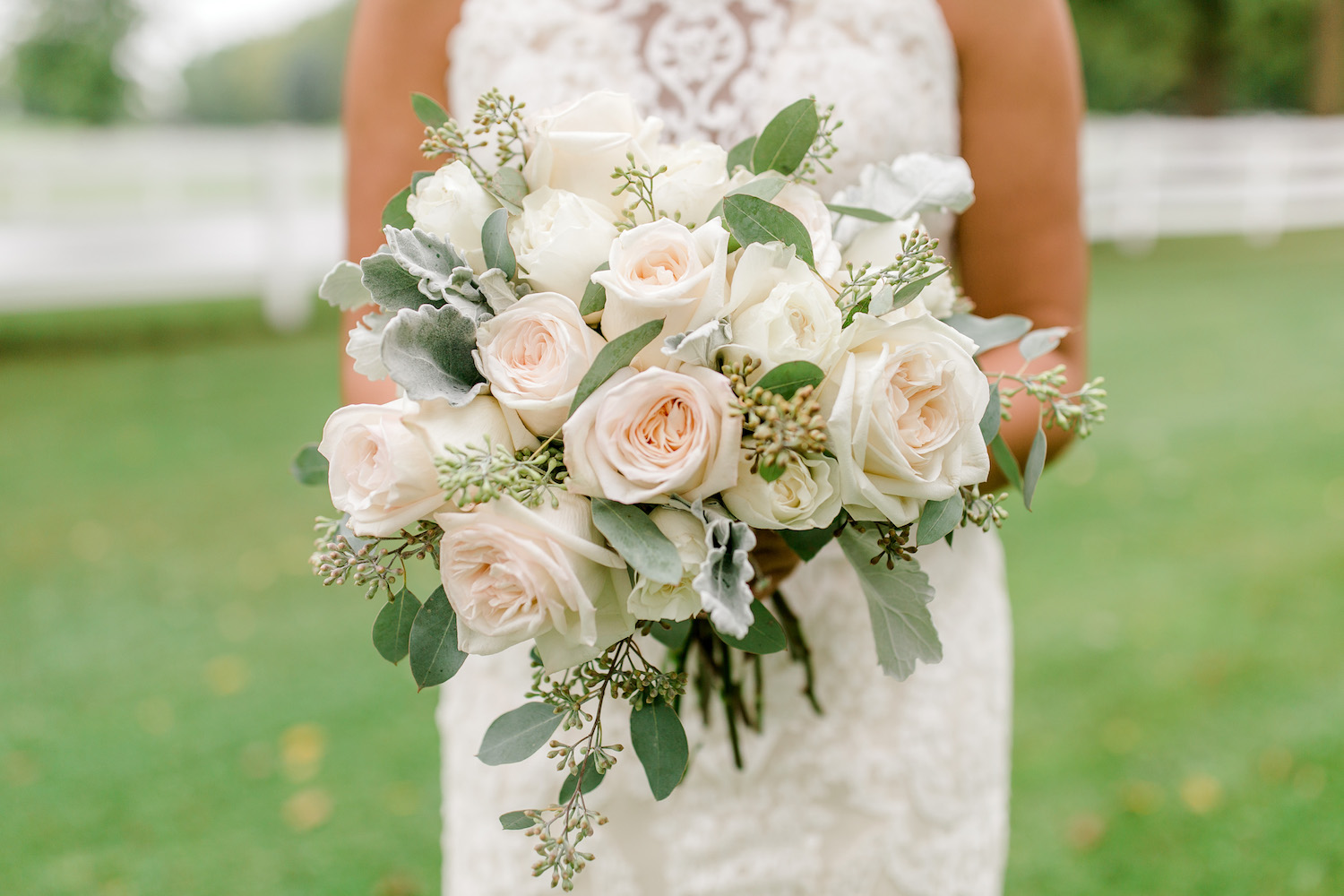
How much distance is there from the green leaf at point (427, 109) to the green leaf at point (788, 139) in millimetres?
376

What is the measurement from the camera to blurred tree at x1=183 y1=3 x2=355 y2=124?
4550cm

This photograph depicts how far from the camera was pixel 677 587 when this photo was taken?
40.0 inches

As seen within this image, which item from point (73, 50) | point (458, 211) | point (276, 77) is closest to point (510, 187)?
point (458, 211)

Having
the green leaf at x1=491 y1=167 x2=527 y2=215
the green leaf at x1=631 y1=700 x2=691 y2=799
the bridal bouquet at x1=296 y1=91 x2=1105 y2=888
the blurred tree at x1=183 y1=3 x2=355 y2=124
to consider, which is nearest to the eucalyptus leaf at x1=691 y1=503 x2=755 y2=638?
the bridal bouquet at x1=296 y1=91 x2=1105 y2=888

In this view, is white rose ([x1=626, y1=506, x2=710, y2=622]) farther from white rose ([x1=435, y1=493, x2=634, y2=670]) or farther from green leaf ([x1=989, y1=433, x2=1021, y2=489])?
green leaf ([x1=989, y1=433, x2=1021, y2=489])

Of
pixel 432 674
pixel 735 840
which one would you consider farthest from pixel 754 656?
pixel 432 674

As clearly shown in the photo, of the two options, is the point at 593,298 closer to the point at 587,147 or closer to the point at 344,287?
the point at 587,147

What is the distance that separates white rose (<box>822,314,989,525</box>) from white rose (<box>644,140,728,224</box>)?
0.24m

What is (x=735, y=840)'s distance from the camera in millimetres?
1679

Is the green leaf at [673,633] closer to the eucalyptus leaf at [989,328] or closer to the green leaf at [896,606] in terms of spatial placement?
the green leaf at [896,606]

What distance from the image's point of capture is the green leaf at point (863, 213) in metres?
1.20

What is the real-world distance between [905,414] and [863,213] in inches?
11.6

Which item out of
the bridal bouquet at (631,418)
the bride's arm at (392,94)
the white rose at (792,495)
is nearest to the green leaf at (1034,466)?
the bridal bouquet at (631,418)

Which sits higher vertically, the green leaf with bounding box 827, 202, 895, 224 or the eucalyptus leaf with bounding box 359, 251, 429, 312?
the green leaf with bounding box 827, 202, 895, 224
